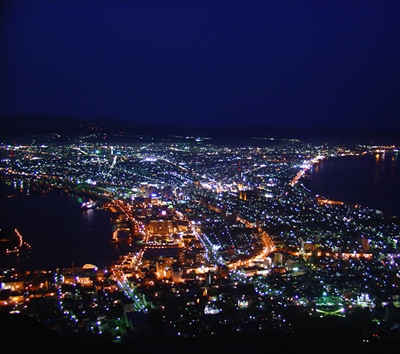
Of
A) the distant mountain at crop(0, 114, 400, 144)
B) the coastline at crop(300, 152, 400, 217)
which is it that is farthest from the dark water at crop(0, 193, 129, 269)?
the coastline at crop(300, 152, 400, 217)

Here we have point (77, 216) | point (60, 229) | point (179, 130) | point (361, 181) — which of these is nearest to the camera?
point (60, 229)

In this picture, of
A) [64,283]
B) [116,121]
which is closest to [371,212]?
[64,283]

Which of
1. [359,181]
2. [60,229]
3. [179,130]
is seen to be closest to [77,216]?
[60,229]

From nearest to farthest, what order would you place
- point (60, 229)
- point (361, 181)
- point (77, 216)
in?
point (60, 229) < point (77, 216) < point (361, 181)

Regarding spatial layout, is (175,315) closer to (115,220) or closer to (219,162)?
(115,220)

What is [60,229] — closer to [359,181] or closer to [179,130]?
[359,181]

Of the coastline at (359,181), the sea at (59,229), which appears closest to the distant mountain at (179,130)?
the sea at (59,229)
